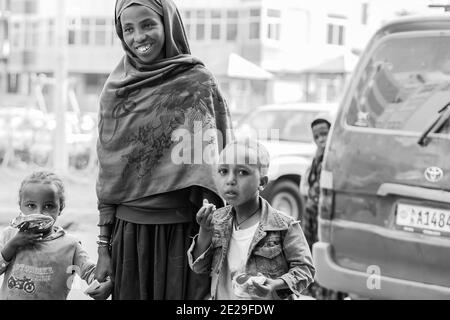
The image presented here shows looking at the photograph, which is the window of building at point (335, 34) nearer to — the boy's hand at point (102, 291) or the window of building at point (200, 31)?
the boy's hand at point (102, 291)

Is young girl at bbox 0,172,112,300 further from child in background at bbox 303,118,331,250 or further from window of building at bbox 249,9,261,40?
window of building at bbox 249,9,261,40

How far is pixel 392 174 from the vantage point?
437cm

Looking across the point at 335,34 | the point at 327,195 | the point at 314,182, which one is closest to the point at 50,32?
the point at 335,34

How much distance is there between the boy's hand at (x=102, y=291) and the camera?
9.71 ft

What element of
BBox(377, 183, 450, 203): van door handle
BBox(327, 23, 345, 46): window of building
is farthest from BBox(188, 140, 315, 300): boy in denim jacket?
BBox(327, 23, 345, 46): window of building

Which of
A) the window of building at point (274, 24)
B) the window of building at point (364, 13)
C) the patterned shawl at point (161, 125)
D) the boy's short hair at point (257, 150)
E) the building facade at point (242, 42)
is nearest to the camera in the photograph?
the boy's short hair at point (257, 150)

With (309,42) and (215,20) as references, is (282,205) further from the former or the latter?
(215,20)

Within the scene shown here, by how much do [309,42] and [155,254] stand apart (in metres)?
10.7

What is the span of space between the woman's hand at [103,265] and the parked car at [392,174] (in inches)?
74.6

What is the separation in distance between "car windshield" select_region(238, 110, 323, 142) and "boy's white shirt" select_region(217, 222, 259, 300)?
6.32 metres

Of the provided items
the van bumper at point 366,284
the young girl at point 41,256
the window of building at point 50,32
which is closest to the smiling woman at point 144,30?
the young girl at point 41,256

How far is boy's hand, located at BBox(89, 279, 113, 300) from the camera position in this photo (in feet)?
9.71

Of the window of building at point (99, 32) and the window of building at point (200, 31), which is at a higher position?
the window of building at point (99, 32)
